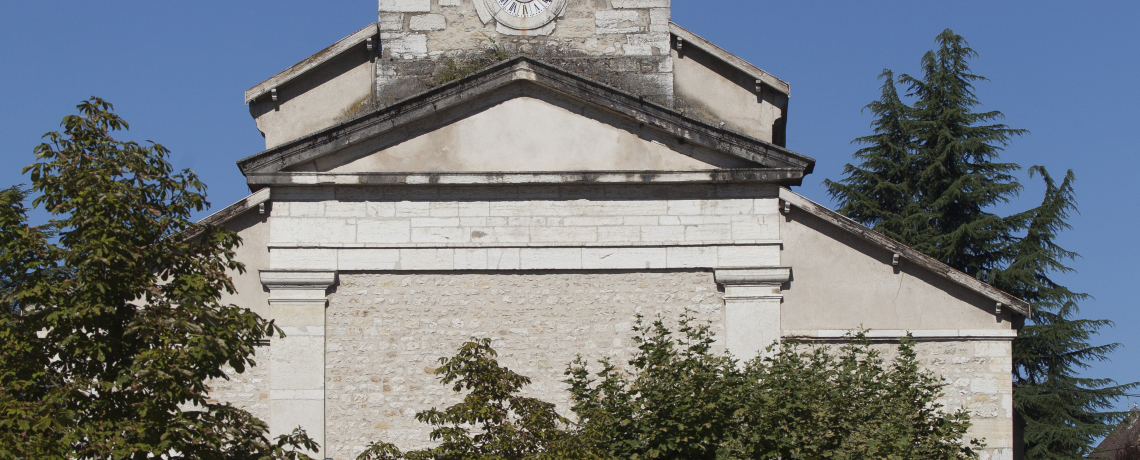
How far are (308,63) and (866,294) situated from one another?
7149 millimetres

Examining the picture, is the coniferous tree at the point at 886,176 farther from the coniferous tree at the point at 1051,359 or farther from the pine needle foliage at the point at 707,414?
the pine needle foliage at the point at 707,414

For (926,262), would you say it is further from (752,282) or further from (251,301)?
(251,301)

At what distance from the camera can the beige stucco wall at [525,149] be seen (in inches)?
603

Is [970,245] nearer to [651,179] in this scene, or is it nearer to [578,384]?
[651,179]

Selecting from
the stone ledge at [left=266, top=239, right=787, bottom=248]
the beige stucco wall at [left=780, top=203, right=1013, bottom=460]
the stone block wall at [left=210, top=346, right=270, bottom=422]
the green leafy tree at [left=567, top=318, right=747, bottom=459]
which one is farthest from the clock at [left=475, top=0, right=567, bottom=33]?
the stone block wall at [left=210, top=346, right=270, bottom=422]

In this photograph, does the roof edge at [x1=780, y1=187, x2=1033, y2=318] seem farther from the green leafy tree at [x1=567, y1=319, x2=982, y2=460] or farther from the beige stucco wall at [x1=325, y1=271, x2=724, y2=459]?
the beige stucco wall at [x1=325, y1=271, x2=724, y2=459]

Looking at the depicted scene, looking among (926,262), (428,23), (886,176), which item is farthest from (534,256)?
(886,176)

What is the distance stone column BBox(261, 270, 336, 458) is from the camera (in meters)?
14.8

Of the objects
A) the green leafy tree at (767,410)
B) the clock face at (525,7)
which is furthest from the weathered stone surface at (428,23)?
the green leafy tree at (767,410)

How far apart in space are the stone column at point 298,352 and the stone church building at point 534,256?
0.02 m

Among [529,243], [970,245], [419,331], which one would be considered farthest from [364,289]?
[970,245]

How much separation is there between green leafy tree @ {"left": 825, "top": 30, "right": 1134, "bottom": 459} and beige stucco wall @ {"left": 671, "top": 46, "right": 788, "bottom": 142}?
7243 millimetres

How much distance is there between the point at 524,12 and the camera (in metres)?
16.9

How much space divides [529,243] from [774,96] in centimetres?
389
